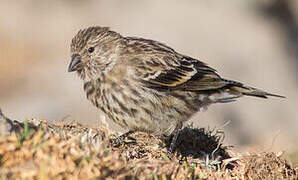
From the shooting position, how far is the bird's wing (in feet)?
20.7

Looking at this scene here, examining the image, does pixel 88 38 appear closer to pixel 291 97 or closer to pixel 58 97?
pixel 58 97

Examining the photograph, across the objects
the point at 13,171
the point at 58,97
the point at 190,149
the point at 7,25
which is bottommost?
the point at 58,97

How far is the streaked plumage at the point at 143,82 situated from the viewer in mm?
5941

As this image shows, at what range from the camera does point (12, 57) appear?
16.4 meters

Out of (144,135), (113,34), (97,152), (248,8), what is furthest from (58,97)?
(97,152)

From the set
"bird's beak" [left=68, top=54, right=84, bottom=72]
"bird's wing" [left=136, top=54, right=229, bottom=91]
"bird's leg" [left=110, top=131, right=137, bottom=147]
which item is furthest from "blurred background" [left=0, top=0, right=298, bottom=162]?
"bird's leg" [left=110, top=131, right=137, bottom=147]

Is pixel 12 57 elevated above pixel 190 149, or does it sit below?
below

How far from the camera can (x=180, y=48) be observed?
1314 centimetres

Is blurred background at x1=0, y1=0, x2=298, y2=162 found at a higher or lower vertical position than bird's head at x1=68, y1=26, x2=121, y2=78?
lower

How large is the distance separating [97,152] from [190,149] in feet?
7.98

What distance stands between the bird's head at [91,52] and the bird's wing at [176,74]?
1.34ft

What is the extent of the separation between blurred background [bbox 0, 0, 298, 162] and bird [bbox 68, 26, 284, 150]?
4891mm

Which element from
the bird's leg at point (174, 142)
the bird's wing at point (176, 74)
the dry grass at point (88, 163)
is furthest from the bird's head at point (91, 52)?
the dry grass at point (88, 163)

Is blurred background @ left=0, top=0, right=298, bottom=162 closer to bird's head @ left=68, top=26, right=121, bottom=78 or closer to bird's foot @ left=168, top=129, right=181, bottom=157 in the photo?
bird's head @ left=68, top=26, right=121, bottom=78
